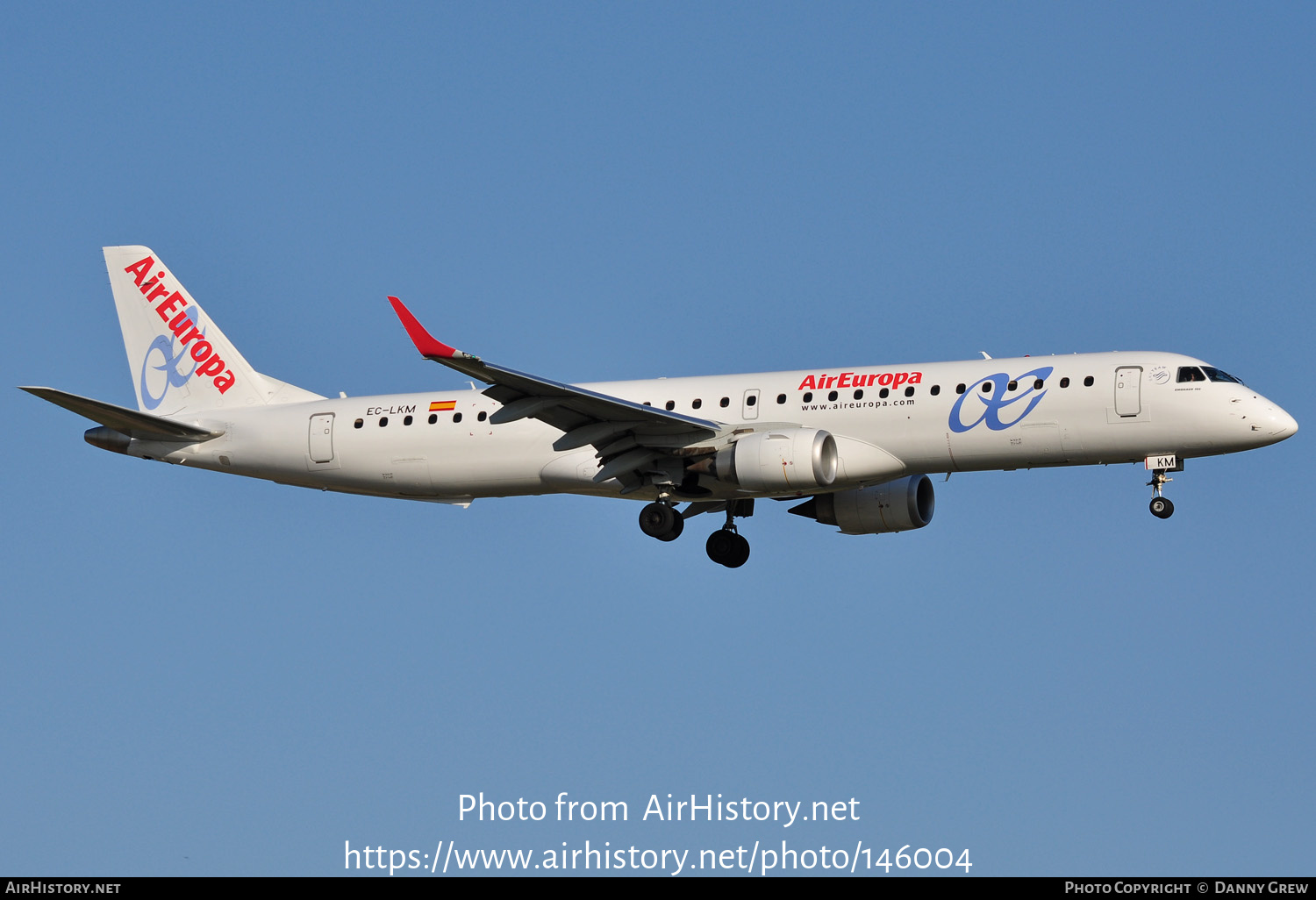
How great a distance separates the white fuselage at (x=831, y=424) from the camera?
33.8m

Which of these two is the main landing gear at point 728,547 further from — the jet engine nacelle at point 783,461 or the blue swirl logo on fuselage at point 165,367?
the blue swirl logo on fuselage at point 165,367

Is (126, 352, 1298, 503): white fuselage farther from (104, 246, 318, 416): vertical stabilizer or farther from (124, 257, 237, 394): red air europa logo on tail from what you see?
(124, 257, 237, 394): red air europa logo on tail

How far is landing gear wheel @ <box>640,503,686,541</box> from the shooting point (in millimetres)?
37344

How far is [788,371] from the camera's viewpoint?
121 ft

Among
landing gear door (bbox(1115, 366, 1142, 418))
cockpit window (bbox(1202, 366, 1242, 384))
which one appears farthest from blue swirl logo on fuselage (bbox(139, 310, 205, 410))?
cockpit window (bbox(1202, 366, 1242, 384))

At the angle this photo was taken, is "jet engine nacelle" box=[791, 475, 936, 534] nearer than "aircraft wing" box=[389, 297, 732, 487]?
No

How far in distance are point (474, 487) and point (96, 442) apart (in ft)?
30.4

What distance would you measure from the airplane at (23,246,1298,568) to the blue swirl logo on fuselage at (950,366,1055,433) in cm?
4

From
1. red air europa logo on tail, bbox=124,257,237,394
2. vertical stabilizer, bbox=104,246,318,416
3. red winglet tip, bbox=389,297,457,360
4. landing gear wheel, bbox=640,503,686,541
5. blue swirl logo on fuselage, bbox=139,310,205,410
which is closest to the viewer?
red winglet tip, bbox=389,297,457,360

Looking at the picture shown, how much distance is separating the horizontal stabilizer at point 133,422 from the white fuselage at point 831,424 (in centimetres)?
31

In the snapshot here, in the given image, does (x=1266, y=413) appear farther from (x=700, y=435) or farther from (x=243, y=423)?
(x=243, y=423)

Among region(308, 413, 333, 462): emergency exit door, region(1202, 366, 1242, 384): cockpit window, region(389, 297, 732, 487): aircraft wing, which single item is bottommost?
region(389, 297, 732, 487): aircraft wing

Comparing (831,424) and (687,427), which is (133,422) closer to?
(687,427)

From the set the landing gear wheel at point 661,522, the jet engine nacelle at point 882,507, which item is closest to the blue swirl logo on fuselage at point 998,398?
the jet engine nacelle at point 882,507
